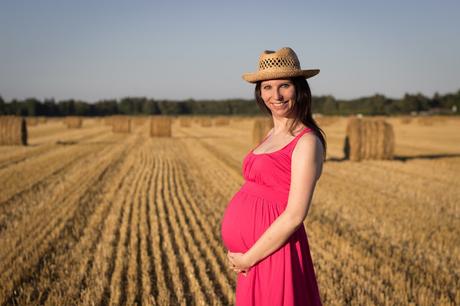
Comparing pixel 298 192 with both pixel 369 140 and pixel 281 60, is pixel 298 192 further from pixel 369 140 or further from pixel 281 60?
pixel 369 140

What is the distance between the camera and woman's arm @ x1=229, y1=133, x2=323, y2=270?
209 centimetres

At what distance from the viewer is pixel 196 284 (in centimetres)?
509

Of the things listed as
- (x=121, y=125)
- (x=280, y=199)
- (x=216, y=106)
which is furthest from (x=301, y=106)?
(x=216, y=106)

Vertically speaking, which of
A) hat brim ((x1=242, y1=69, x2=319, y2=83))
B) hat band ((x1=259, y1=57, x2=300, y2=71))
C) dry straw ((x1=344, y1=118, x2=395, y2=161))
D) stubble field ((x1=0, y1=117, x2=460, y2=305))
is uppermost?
hat band ((x1=259, y1=57, x2=300, y2=71))

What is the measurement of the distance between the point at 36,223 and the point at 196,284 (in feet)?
13.3

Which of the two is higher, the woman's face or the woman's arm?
the woman's face

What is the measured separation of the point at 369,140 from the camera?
54.8ft

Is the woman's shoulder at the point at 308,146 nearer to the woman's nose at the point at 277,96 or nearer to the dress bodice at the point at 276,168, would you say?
the dress bodice at the point at 276,168

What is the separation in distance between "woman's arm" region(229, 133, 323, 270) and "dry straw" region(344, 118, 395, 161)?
14.9 m

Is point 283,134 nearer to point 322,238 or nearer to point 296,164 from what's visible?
point 296,164

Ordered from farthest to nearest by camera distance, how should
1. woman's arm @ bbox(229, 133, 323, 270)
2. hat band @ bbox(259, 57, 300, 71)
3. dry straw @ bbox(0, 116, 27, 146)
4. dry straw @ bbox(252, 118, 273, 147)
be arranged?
1. dry straw @ bbox(0, 116, 27, 146)
2. dry straw @ bbox(252, 118, 273, 147)
3. hat band @ bbox(259, 57, 300, 71)
4. woman's arm @ bbox(229, 133, 323, 270)

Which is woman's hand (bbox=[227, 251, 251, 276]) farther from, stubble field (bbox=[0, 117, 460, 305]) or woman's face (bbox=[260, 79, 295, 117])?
stubble field (bbox=[0, 117, 460, 305])

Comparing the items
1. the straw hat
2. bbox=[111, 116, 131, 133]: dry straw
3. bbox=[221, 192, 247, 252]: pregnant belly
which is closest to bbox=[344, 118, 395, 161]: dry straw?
bbox=[221, 192, 247, 252]: pregnant belly

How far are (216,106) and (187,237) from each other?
14343 cm
